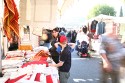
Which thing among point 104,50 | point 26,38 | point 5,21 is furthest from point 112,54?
point 26,38

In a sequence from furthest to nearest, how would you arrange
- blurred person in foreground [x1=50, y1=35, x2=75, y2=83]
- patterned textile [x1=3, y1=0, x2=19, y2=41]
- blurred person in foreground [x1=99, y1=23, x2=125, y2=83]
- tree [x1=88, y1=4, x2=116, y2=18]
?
tree [x1=88, y1=4, x2=116, y2=18] → blurred person in foreground [x1=99, y1=23, x2=125, y2=83] → blurred person in foreground [x1=50, y1=35, x2=75, y2=83] → patterned textile [x1=3, y1=0, x2=19, y2=41]

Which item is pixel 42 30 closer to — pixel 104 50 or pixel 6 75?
pixel 104 50

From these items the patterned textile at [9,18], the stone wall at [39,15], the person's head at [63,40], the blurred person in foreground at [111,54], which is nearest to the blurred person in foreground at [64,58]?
the person's head at [63,40]

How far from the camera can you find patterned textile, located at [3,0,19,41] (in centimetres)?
463

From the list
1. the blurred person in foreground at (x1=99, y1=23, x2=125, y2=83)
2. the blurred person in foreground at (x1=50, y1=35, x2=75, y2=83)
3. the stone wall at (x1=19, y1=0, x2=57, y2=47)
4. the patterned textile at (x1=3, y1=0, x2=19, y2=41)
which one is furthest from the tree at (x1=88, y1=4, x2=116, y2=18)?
the patterned textile at (x1=3, y1=0, x2=19, y2=41)

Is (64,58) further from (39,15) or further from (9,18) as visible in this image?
(39,15)

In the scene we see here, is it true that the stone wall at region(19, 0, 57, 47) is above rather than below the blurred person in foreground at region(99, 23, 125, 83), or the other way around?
above

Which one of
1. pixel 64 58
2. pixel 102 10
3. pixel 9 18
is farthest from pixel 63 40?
pixel 102 10

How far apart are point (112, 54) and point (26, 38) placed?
4058mm

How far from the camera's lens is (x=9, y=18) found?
4766mm

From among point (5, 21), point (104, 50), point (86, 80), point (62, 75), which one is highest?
point (5, 21)

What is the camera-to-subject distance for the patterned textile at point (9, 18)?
4.63 meters

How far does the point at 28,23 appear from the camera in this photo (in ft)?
35.3

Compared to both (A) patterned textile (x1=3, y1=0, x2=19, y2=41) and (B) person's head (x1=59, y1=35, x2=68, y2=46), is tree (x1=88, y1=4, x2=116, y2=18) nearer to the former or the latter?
(B) person's head (x1=59, y1=35, x2=68, y2=46)
